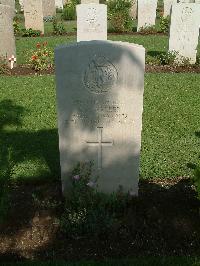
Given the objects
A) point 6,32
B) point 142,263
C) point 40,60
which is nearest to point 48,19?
point 6,32

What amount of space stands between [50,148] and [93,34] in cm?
631

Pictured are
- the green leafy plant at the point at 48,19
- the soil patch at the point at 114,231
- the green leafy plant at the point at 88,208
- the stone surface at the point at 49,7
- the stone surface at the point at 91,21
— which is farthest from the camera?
the stone surface at the point at 49,7

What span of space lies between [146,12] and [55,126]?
1096cm

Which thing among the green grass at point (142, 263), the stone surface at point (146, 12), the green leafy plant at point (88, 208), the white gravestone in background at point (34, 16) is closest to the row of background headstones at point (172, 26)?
the stone surface at point (146, 12)

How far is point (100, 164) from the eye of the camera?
3910 mm

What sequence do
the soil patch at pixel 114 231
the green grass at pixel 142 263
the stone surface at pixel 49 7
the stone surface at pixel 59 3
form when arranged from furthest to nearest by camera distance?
1. the stone surface at pixel 59 3
2. the stone surface at pixel 49 7
3. the soil patch at pixel 114 231
4. the green grass at pixel 142 263

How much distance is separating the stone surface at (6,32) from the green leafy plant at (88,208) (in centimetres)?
717

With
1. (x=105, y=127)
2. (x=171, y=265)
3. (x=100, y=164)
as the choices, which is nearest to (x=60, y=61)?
(x=105, y=127)

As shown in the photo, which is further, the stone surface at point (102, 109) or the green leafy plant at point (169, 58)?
the green leafy plant at point (169, 58)

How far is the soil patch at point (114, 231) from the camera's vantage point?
11.1ft

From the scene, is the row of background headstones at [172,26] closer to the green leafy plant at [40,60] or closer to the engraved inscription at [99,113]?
the green leafy plant at [40,60]

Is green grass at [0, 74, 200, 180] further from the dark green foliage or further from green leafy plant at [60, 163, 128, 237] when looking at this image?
the dark green foliage

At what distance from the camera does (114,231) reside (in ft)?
11.8

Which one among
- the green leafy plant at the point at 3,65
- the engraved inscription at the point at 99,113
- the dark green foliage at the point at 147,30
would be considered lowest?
the green leafy plant at the point at 3,65
